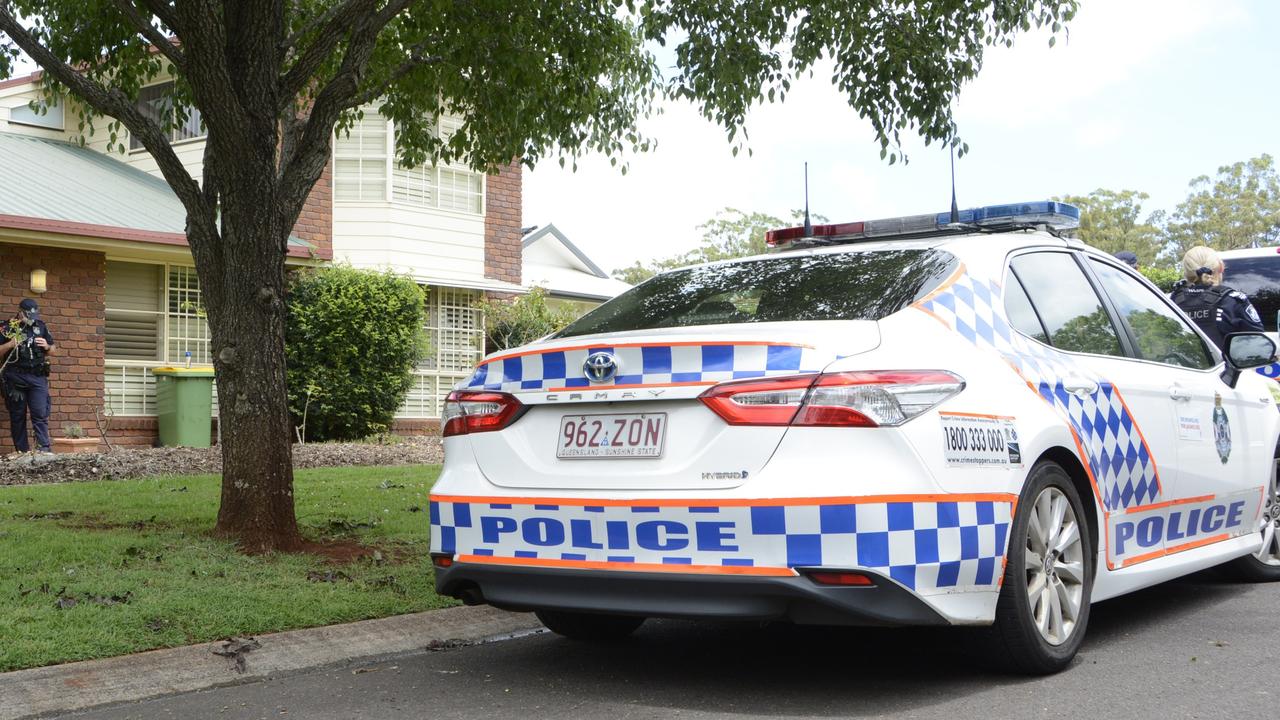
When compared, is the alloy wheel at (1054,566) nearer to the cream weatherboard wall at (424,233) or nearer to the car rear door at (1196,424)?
the car rear door at (1196,424)

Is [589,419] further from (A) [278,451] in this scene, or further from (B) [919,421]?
(A) [278,451]

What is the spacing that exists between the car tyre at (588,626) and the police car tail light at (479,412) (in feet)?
3.21

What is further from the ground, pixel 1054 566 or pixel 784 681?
pixel 1054 566

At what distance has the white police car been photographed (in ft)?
12.3

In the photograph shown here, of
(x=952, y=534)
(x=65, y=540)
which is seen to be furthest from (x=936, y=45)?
(x=65, y=540)

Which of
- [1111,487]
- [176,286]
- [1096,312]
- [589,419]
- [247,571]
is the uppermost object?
[176,286]

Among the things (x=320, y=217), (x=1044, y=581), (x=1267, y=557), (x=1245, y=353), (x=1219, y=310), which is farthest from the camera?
(x=320, y=217)

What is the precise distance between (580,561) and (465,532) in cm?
51

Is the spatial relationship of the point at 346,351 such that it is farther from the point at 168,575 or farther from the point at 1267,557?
the point at 1267,557

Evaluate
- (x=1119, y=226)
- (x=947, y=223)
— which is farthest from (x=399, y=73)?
(x=1119, y=226)

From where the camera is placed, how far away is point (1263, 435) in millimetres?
6184

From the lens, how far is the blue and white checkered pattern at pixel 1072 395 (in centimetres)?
430

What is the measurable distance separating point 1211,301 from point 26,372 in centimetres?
1158

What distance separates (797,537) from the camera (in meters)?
3.71
